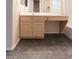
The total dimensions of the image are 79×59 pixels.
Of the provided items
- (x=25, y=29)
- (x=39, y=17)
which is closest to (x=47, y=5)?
(x=39, y=17)

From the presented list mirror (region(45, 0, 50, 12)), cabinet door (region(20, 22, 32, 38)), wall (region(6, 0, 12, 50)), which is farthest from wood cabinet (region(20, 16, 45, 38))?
→ wall (region(6, 0, 12, 50))

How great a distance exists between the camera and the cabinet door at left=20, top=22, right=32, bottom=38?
4.84 m

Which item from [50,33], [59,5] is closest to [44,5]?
[59,5]

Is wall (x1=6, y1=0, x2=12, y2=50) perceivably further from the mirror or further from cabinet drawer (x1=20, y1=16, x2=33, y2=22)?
the mirror

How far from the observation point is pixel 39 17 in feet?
15.8

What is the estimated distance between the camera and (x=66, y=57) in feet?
8.75

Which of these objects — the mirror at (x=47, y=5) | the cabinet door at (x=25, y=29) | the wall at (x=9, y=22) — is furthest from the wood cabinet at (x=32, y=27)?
the wall at (x=9, y=22)

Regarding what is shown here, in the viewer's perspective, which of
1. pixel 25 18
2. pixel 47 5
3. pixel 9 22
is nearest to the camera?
pixel 9 22

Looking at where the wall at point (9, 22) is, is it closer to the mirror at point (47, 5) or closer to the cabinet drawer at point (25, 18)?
the cabinet drawer at point (25, 18)

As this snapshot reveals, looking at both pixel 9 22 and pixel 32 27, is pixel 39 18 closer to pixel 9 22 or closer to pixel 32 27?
pixel 32 27

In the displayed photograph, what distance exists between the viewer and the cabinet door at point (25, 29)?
484 cm

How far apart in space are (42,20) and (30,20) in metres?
0.40

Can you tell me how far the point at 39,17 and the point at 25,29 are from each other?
0.61 meters
